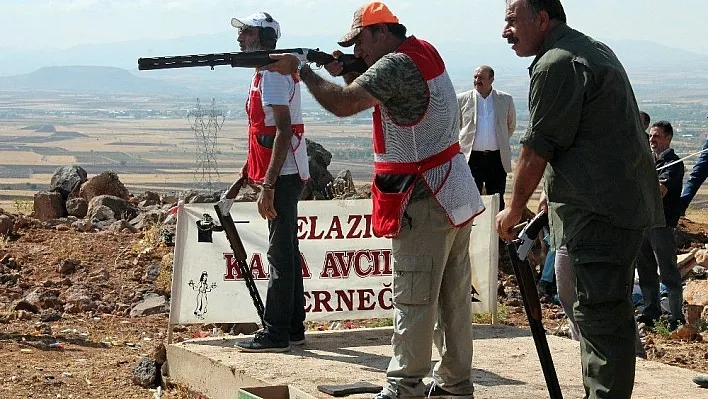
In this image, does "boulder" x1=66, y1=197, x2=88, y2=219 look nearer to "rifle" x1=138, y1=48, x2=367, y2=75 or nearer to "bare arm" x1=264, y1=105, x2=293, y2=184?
"rifle" x1=138, y1=48, x2=367, y2=75

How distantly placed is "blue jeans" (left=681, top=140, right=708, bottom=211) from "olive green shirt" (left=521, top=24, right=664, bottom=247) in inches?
230

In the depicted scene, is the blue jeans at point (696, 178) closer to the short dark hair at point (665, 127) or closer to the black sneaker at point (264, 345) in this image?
the short dark hair at point (665, 127)

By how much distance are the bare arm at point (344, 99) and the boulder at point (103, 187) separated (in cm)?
1271

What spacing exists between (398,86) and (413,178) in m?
0.52

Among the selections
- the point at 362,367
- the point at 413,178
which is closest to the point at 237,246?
the point at 362,367

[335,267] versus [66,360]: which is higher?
[335,267]

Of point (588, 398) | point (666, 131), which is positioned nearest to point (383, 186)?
point (588, 398)

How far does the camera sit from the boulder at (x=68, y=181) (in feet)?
64.5

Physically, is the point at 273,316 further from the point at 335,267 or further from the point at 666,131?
the point at 666,131

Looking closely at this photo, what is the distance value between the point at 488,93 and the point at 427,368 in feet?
23.2

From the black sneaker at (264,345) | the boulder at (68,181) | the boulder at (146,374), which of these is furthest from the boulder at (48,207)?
the black sneaker at (264,345)

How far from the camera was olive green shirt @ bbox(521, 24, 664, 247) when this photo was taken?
5984 millimetres

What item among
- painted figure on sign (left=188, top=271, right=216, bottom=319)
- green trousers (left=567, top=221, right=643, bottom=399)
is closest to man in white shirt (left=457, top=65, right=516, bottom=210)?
painted figure on sign (left=188, top=271, right=216, bottom=319)

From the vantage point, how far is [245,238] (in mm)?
9891
